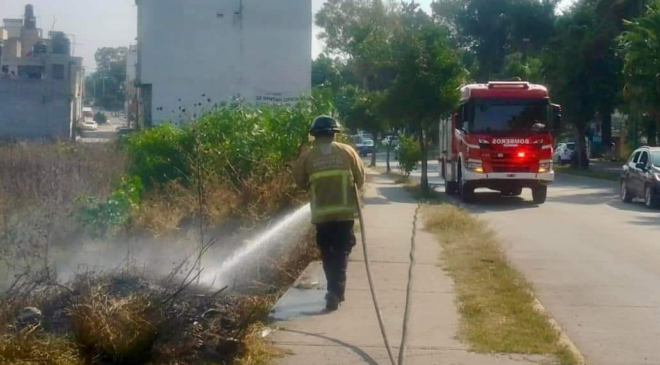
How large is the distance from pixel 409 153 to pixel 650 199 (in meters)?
13.0

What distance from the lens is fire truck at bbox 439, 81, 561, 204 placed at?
80.6 ft

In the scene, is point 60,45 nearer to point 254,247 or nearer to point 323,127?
point 254,247

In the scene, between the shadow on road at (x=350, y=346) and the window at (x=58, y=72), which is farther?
the window at (x=58, y=72)

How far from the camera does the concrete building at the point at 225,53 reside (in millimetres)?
36812

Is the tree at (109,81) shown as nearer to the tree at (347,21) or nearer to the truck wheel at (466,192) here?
the tree at (347,21)

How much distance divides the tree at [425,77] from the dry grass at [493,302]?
1134 cm

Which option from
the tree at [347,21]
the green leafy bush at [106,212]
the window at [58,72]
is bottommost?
the green leafy bush at [106,212]

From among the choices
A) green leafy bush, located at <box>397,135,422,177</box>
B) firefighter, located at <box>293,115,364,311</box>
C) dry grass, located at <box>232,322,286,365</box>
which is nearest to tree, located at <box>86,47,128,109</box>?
green leafy bush, located at <box>397,135,422,177</box>

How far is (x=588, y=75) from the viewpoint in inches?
1927

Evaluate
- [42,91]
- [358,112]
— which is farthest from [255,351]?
[358,112]

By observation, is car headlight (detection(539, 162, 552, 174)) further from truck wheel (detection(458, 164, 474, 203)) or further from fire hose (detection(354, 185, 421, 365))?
fire hose (detection(354, 185, 421, 365))

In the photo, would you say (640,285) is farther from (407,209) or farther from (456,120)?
(456,120)

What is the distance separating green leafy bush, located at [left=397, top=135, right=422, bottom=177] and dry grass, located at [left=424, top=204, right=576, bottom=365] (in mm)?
19672

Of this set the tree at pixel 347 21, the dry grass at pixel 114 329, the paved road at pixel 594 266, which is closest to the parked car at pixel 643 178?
the paved road at pixel 594 266
